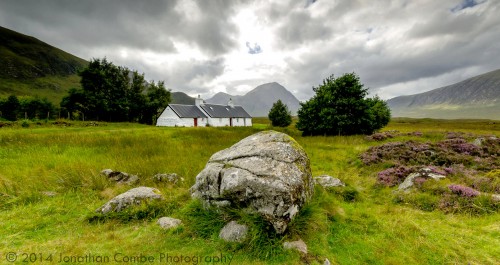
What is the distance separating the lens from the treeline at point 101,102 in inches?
1654

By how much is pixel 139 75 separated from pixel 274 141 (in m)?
60.8

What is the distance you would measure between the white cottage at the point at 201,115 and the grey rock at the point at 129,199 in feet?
155

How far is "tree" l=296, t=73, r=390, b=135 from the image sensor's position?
26344mm

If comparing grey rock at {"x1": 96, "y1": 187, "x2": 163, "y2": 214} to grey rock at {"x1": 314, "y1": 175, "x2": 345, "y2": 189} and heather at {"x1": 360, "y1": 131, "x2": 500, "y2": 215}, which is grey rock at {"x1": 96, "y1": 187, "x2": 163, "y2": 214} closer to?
grey rock at {"x1": 314, "y1": 175, "x2": 345, "y2": 189}

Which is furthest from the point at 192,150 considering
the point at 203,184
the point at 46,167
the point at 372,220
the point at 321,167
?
the point at 372,220

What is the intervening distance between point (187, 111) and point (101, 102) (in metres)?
18.6

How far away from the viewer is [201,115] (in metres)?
60.4

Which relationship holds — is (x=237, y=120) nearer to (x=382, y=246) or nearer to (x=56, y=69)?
(x=382, y=246)

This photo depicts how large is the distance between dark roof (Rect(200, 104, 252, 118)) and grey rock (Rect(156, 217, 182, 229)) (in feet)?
191

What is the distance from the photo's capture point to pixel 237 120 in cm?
7281

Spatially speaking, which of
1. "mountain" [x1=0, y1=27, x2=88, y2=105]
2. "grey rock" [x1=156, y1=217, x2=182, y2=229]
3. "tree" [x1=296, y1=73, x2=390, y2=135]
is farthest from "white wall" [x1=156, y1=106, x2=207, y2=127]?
"mountain" [x1=0, y1=27, x2=88, y2=105]

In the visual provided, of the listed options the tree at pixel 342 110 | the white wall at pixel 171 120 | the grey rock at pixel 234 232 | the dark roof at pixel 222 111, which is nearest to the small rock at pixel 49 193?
the grey rock at pixel 234 232

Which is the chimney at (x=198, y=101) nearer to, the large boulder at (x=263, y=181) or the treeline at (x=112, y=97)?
the treeline at (x=112, y=97)

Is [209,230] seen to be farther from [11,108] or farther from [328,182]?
[11,108]
